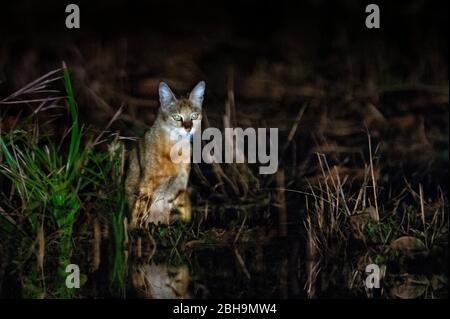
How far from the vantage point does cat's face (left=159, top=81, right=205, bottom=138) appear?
6.64m

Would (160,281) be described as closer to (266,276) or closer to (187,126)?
(266,276)

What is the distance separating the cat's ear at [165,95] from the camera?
22.1 feet

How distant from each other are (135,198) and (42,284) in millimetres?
1112

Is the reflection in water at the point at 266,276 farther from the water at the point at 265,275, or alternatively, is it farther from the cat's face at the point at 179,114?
the cat's face at the point at 179,114

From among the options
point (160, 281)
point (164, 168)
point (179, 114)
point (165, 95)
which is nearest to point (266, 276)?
point (160, 281)

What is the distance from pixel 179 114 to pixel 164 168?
1.07ft

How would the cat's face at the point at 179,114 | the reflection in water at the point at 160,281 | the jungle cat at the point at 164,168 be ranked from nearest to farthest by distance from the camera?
the reflection in water at the point at 160,281
the jungle cat at the point at 164,168
the cat's face at the point at 179,114

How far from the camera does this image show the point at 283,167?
26.4ft

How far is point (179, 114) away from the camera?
6660 mm

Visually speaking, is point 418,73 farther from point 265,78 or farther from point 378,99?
point 265,78

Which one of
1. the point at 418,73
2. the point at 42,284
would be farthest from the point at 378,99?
the point at 42,284

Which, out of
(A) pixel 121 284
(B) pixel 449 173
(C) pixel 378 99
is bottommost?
(A) pixel 121 284

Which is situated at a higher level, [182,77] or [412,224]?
[182,77]

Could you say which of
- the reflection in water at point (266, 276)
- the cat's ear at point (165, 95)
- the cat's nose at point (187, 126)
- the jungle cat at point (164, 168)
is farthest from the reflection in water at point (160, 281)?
the cat's ear at point (165, 95)
